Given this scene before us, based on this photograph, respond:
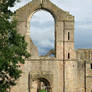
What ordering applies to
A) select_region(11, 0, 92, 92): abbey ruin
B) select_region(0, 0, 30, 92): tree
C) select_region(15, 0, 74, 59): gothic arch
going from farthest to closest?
select_region(15, 0, 74, 59): gothic arch
select_region(11, 0, 92, 92): abbey ruin
select_region(0, 0, 30, 92): tree

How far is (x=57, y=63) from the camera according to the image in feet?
121

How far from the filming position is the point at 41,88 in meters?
54.6

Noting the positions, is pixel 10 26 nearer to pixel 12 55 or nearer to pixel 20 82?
pixel 12 55

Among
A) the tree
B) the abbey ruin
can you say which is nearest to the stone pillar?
the abbey ruin

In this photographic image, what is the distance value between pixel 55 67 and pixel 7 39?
12901 mm

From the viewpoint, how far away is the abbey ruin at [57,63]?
3681cm

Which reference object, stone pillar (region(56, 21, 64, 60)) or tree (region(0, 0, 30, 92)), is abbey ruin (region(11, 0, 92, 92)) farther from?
tree (region(0, 0, 30, 92))

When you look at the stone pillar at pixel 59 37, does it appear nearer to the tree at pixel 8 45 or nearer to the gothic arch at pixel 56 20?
the gothic arch at pixel 56 20

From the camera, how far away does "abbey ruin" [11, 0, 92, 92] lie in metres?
36.8

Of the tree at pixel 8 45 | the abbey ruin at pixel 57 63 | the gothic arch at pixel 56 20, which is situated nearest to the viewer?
the tree at pixel 8 45

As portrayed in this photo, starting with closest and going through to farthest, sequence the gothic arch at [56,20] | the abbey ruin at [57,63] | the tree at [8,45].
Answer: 1. the tree at [8,45]
2. the abbey ruin at [57,63]
3. the gothic arch at [56,20]

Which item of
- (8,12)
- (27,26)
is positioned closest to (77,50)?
(27,26)

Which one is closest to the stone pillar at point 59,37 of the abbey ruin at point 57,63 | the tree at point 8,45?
the abbey ruin at point 57,63

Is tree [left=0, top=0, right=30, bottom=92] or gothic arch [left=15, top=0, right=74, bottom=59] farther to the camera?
gothic arch [left=15, top=0, right=74, bottom=59]
